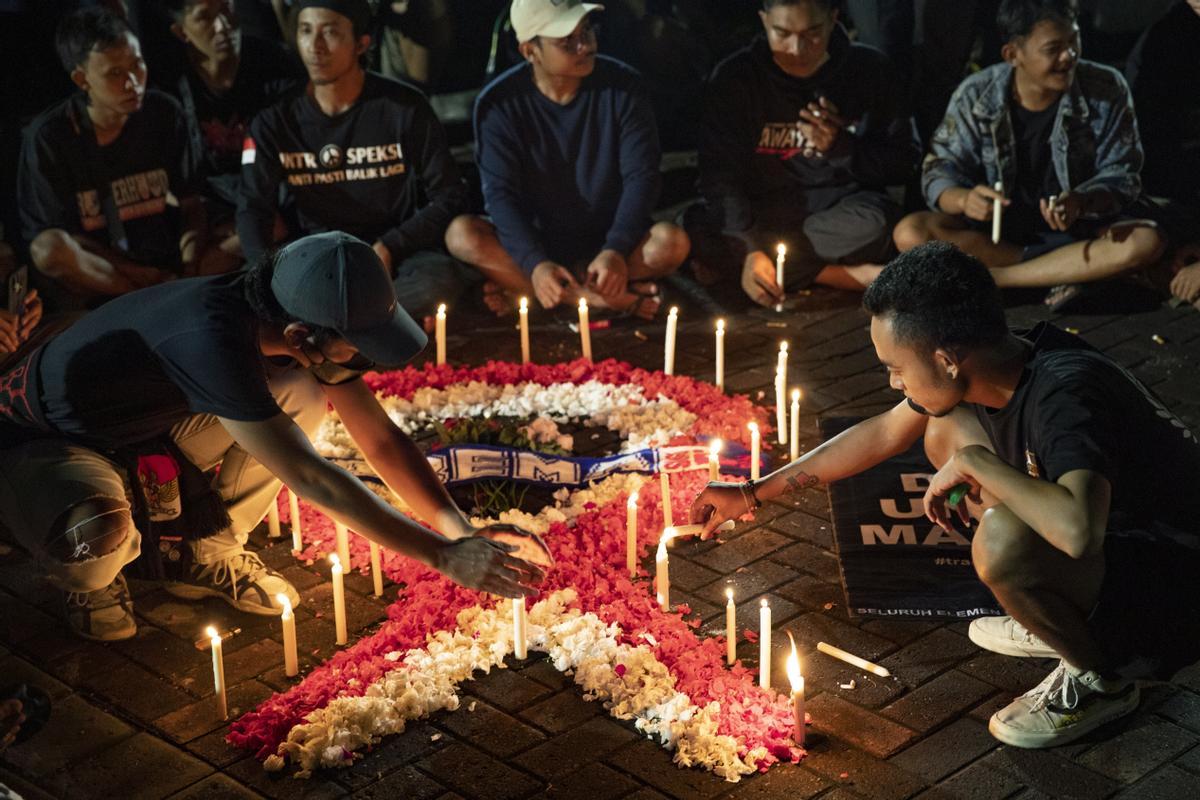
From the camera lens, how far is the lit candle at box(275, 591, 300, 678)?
4477 millimetres

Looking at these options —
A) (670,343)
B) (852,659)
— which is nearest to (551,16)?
(670,343)

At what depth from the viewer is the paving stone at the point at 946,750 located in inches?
A: 160

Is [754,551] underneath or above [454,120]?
underneath

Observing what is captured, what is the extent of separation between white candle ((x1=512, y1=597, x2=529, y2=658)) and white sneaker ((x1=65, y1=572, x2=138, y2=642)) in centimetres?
134

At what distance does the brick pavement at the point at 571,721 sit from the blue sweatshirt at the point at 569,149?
2.94 metres

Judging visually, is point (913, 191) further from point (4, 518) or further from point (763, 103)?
point (4, 518)

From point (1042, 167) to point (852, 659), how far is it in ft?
14.3

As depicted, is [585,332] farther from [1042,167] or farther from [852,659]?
[852,659]

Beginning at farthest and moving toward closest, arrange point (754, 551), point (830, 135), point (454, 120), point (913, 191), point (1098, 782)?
1. point (454, 120)
2. point (913, 191)
3. point (830, 135)
4. point (754, 551)
5. point (1098, 782)

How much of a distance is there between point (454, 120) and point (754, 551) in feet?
18.3

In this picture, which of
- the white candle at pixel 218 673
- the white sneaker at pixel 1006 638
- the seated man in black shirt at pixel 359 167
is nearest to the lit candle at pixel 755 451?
the white sneaker at pixel 1006 638

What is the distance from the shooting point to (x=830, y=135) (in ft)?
27.0

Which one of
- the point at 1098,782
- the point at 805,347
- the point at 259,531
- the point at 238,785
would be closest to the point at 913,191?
the point at 805,347

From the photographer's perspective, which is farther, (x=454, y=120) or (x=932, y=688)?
(x=454, y=120)
